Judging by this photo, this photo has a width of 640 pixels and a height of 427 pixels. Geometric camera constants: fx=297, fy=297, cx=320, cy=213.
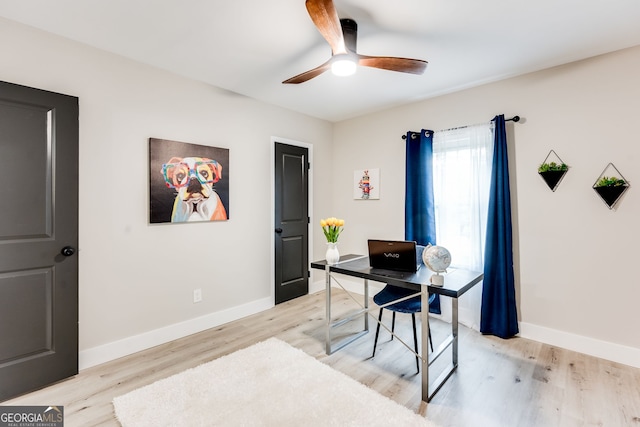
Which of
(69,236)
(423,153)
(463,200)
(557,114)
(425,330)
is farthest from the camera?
(423,153)

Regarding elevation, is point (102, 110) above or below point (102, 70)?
below

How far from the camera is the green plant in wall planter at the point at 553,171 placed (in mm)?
2617

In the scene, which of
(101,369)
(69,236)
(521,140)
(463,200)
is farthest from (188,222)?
(521,140)

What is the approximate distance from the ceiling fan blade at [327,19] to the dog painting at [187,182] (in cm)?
Result: 174

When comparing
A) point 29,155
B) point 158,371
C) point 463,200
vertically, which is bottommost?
point 158,371

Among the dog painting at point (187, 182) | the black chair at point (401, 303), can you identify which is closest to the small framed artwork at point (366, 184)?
the black chair at point (401, 303)

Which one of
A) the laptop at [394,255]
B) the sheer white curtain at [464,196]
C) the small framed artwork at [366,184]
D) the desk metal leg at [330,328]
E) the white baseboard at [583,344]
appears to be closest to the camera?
the laptop at [394,255]

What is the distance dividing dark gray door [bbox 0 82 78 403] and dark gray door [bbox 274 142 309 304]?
6.65ft

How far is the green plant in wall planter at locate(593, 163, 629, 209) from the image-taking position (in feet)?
7.72

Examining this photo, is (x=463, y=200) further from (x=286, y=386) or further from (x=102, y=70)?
(x=102, y=70)

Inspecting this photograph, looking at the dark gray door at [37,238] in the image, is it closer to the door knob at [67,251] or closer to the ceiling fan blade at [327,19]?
the door knob at [67,251]

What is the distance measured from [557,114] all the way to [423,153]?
48.4 inches

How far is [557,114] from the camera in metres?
2.66

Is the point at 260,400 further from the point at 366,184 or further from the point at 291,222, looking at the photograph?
the point at 366,184
